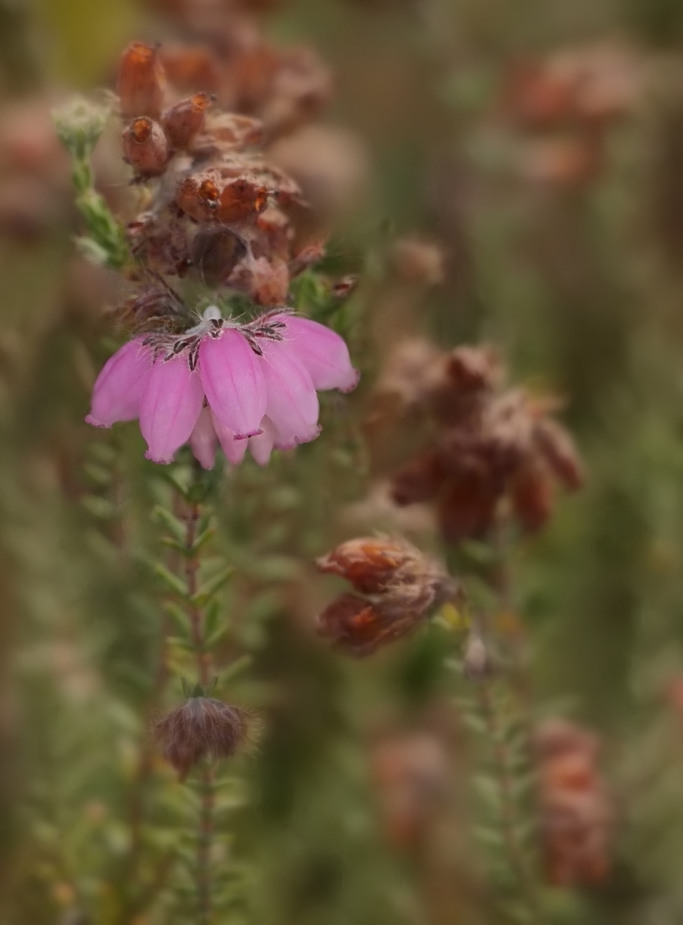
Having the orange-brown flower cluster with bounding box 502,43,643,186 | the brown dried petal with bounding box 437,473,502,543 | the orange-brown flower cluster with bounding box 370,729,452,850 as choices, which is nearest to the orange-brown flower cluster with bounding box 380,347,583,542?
the brown dried petal with bounding box 437,473,502,543

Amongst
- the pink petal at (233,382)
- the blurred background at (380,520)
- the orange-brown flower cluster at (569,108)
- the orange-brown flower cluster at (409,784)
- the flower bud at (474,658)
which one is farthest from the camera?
the orange-brown flower cluster at (569,108)

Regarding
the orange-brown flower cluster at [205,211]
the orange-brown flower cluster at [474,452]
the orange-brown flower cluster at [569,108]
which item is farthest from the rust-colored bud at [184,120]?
the orange-brown flower cluster at [569,108]

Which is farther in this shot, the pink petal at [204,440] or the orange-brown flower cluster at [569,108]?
the orange-brown flower cluster at [569,108]

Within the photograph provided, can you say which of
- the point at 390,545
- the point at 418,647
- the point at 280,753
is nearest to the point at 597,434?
the point at 418,647

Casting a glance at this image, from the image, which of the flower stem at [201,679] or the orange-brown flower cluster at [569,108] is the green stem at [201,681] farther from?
the orange-brown flower cluster at [569,108]

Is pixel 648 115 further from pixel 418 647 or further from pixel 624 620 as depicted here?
pixel 418 647

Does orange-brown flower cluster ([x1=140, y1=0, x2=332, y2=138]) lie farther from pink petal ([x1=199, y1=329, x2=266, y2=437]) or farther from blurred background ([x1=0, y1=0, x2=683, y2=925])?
pink petal ([x1=199, y1=329, x2=266, y2=437])
